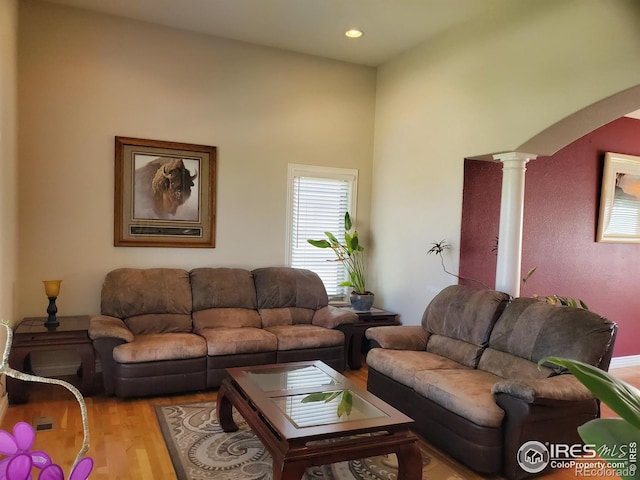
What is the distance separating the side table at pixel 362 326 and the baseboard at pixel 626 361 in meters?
2.57

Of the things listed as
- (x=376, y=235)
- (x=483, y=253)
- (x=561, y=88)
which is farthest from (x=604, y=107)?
(x=376, y=235)

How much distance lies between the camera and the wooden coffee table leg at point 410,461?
2.55 metres

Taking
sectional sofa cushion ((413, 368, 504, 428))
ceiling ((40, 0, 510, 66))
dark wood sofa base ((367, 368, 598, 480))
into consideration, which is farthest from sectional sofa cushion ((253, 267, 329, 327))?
ceiling ((40, 0, 510, 66))

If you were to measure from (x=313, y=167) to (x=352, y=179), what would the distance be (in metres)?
0.53

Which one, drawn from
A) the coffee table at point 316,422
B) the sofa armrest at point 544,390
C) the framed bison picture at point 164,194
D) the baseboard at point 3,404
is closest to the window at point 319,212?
the framed bison picture at point 164,194

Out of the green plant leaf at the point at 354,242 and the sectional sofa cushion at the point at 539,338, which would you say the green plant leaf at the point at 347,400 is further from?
the green plant leaf at the point at 354,242

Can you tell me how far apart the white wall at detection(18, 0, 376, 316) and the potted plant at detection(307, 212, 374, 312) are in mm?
568

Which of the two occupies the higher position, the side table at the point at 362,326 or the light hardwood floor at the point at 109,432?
the side table at the point at 362,326

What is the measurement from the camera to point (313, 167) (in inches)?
221

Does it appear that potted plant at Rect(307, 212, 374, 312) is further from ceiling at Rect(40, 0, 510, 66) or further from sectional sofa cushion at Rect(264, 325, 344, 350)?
ceiling at Rect(40, 0, 510, 66)

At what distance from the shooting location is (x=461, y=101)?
15.0 ft

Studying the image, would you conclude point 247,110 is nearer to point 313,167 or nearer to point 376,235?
point 313,167

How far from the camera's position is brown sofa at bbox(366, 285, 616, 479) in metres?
2.83

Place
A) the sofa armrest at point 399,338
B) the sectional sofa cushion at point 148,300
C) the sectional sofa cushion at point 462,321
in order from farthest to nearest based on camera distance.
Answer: the sectional sofa cushion at point 148,300 → the sofa armrest at point 399,338 → the sectional sofa cushion at point 462,321
